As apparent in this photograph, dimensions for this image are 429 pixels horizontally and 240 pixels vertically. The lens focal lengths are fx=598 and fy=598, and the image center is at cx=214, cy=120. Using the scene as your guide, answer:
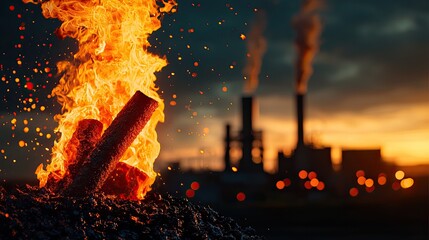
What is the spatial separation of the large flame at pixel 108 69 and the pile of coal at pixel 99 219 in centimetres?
96

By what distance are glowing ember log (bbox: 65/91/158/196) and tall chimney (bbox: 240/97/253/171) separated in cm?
3707

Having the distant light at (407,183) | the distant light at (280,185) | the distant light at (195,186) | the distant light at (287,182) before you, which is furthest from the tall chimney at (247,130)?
the distant light at (407,183)

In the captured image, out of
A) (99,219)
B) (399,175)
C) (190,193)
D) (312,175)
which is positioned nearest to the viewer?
(99,219)

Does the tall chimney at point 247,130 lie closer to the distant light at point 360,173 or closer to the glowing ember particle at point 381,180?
the distant light at point 360,173

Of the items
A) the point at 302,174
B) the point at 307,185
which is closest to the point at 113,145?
the point at 302,174

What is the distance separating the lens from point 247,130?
44719mm

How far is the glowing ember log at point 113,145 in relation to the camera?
7215mm

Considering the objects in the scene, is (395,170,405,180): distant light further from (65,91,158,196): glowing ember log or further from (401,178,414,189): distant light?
(65,91,158,196): glowing ember log

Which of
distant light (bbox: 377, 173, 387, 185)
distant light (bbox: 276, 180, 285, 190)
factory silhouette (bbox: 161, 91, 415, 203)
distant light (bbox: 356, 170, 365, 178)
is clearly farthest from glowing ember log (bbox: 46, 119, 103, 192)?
distant light (bbox: 377, 173, 387, 185)

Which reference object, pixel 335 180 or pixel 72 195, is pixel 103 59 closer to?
pixel 72 195

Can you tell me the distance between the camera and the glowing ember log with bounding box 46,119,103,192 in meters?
7.67

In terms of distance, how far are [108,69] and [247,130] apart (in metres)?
37.0

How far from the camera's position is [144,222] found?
6.50 meters

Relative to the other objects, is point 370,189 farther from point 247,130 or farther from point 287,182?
point 247,130
